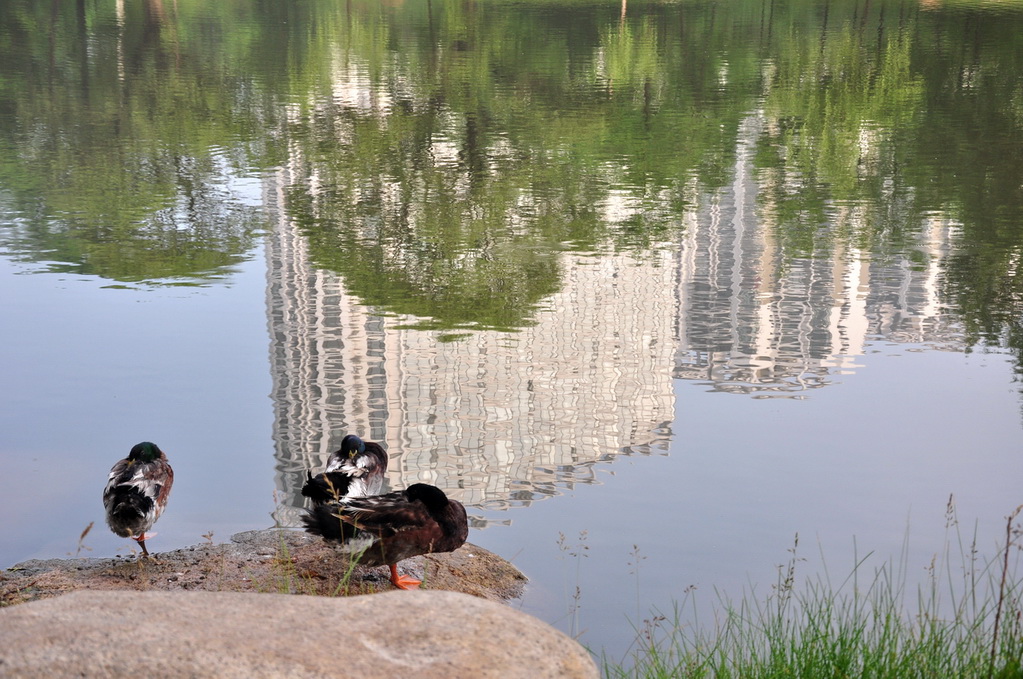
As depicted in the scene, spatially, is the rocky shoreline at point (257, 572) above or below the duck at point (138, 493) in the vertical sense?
below

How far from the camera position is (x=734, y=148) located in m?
24.7

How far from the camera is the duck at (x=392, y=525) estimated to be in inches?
256

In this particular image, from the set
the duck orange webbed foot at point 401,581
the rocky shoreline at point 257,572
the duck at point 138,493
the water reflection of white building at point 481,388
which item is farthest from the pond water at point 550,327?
the duck orange webbed foot at point 401,581

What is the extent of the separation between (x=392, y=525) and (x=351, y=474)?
940mm

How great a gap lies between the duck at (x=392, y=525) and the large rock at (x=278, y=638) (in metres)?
1.92

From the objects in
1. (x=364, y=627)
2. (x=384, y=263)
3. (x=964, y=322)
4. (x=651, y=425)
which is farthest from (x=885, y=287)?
(x=364, y=627)

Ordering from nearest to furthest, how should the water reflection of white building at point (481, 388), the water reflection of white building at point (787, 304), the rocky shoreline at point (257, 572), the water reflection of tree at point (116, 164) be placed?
the rocky shoreline at point (257, 572)
the water reflection of white building at point (481, 388)
the water reflection of white building at point (787, 304)
the water reflection of tree at point (116, 164)

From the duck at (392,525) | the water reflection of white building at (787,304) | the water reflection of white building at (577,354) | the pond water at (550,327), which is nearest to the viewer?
the duck at (392,525)

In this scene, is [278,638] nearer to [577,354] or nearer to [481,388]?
[481,388]

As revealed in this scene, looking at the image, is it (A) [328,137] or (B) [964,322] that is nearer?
(B) [964,322]

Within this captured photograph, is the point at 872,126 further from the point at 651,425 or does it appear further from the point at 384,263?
the point at 651,425

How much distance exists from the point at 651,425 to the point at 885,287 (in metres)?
5.23

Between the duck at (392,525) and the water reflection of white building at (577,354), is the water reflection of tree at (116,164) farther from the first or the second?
the duck at (392,525)

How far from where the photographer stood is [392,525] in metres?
6.51
